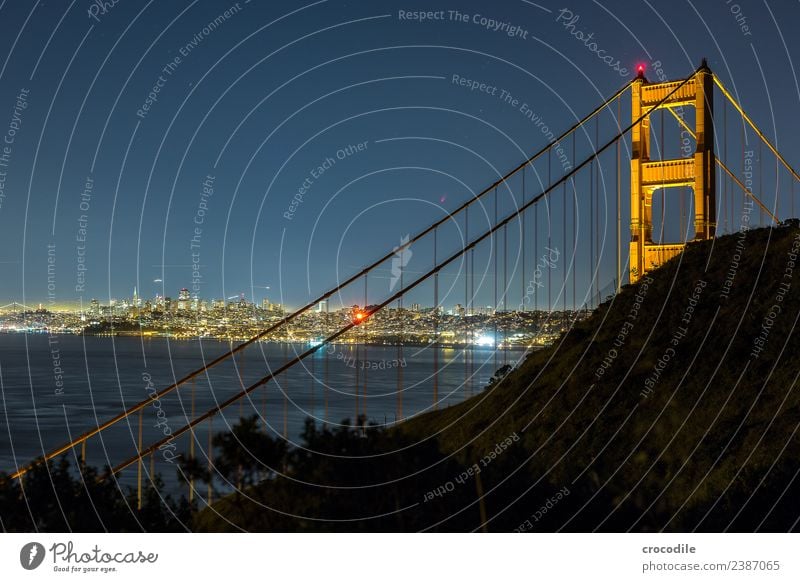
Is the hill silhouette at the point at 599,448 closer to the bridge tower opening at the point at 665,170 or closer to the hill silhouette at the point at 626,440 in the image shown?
the hill silhouette at the point at 626,440

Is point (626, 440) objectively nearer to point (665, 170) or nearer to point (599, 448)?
point (599, 448)

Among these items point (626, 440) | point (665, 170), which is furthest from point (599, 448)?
point (665, 170)

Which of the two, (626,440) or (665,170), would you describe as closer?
(626,440)

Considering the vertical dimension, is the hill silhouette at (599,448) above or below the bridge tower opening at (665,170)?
below

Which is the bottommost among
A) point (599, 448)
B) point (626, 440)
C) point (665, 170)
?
point (599, 448)

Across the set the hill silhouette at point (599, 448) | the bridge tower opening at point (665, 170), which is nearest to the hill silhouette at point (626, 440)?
the hill silhouette at point (599, 448)

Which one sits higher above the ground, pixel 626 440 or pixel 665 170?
pixel 665 170

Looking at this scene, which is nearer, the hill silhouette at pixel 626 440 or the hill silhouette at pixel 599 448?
the hill silhouette at pixel 626 440

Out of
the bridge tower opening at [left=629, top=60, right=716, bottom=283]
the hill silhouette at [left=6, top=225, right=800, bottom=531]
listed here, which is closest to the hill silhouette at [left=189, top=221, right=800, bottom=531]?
the hill silhouette at [left=6, top=225, right=800, bottom=531]
